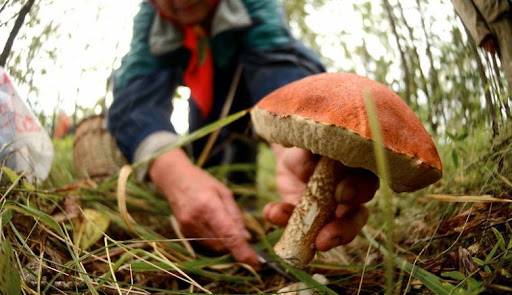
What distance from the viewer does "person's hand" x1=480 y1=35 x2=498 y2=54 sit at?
2.16 feet

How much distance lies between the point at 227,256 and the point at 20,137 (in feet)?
1.73

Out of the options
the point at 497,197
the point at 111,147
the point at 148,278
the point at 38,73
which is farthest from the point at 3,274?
the point at 111,147

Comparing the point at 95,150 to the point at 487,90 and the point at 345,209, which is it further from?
the point at 487,90

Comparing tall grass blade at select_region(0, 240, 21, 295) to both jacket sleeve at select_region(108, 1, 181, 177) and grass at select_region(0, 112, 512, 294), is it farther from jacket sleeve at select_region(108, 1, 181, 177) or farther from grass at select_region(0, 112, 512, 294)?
jacket sleeve at select_region(108, 1, 181, 177)

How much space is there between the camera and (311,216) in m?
0.83

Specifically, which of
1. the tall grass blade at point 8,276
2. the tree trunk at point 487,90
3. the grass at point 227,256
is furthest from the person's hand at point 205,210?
the tree trunk at point 487,90

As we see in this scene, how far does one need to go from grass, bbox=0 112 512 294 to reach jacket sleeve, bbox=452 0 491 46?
0.18 m

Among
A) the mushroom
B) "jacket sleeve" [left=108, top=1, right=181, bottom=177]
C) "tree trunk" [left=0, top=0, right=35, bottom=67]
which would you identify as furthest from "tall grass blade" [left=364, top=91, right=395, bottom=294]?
"jacket sleeve" [left=108, top=1, right=181, bottom=177]

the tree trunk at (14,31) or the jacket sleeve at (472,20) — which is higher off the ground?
the tree trunk at (14,31)

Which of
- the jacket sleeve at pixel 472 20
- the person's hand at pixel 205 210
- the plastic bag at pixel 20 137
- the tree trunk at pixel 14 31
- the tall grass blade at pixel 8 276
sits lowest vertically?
the person's hand at pixel 205 210

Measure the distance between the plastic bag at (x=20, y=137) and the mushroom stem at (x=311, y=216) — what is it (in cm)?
56

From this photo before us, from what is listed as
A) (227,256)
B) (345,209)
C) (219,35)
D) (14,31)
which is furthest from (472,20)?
(219,35)

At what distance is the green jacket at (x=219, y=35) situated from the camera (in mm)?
1528

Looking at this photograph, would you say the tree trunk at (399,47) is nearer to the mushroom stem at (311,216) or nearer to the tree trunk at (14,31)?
the mushroom stem at (311,216)
